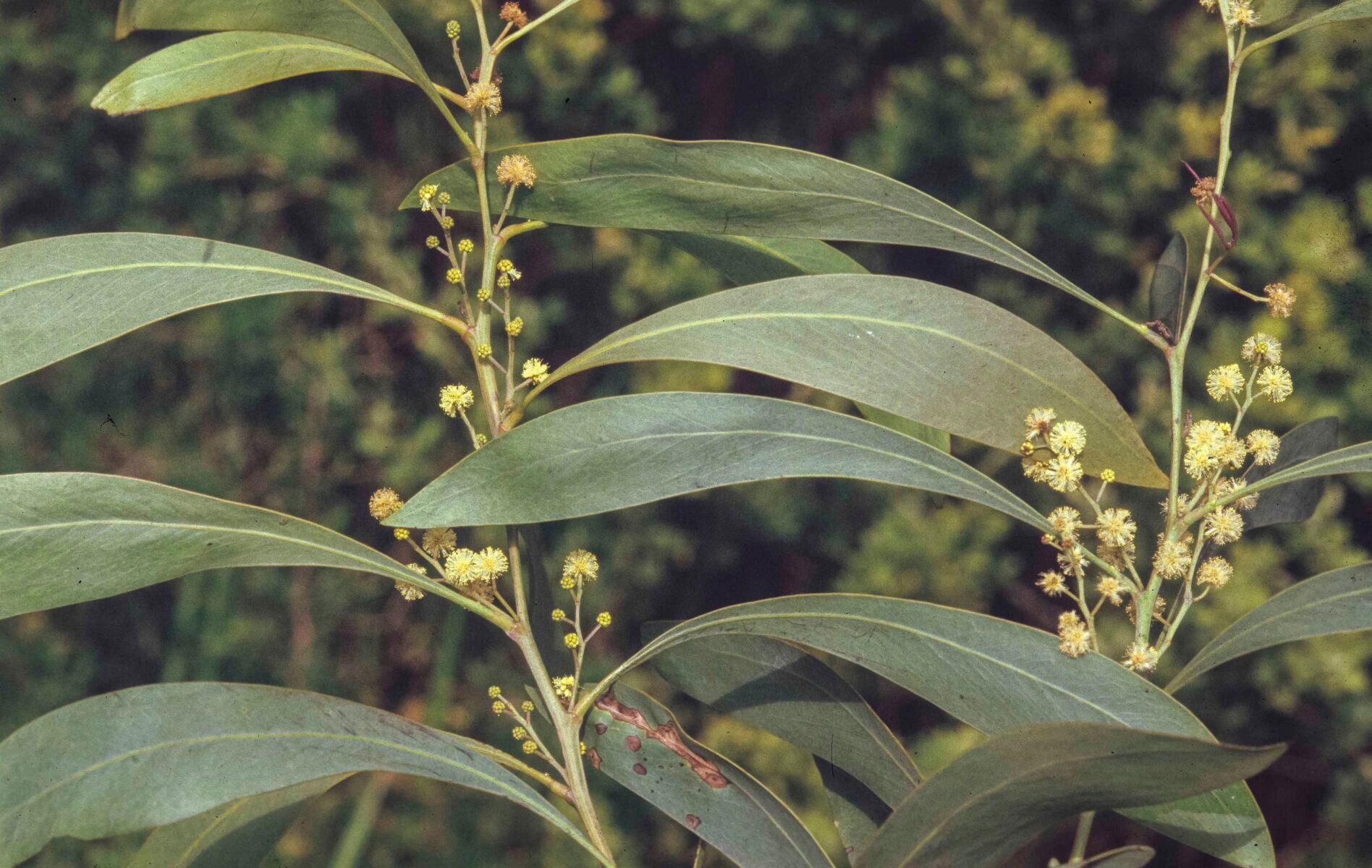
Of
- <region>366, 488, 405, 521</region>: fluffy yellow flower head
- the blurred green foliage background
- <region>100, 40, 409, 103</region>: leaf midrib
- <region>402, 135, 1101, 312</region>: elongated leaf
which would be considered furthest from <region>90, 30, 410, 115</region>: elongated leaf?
the blurred green foliage background

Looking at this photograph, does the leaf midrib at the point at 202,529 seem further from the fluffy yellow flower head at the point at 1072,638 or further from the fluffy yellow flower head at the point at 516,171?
the fluffy yellow flower head at the point at 1072,638

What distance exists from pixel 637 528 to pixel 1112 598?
32.9 inches

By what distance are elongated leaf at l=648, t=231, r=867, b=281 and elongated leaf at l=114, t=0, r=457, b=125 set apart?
0.66 feet

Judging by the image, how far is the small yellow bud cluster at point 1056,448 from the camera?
1.71 feet

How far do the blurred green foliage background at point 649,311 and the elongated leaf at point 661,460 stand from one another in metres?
0.64

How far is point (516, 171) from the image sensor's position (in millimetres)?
589

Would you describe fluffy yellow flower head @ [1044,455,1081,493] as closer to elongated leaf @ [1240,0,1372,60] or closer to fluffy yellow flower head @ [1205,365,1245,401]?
fluffy yellow flower head @ [1205,365,1245,401]

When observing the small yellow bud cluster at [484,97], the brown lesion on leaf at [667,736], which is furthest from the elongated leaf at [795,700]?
the small yellow bud cluster at [484,97]

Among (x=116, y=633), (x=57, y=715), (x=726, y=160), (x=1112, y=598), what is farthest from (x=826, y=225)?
(x=116, y=633)

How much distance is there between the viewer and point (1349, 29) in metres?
1.06

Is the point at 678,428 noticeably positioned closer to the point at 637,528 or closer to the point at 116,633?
the point at 637,528

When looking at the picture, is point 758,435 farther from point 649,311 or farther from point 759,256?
point 649,311

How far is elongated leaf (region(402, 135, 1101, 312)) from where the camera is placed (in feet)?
1.90

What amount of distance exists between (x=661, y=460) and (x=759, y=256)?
23cm
